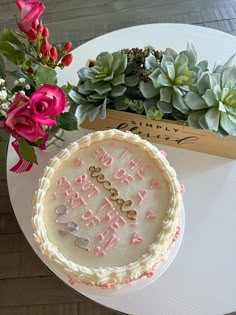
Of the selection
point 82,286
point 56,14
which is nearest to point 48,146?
point 82,286

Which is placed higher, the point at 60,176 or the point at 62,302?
the point at 60,176

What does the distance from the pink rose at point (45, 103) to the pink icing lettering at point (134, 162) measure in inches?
12.9

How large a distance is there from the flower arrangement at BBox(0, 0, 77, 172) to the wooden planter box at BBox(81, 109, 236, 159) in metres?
0.20

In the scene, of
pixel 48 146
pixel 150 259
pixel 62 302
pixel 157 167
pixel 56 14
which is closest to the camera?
pixel 150 259

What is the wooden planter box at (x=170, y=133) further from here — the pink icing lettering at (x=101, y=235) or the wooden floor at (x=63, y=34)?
the wooden floor at (x=63, y=34)

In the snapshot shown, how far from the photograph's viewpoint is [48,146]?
1227 mm

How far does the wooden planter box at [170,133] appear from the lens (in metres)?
1.13

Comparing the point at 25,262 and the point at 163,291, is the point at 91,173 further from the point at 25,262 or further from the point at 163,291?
the point at 25,262

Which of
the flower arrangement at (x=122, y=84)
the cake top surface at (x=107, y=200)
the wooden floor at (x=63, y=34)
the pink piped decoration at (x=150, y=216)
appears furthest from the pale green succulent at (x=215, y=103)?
the wooden floor at (x=63, y=34)

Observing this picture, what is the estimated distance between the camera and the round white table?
3.34 ft

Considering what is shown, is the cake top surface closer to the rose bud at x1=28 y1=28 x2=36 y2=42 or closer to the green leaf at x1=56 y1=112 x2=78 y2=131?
the green leaf at x1=56 y1=112 x2=78 y2=131

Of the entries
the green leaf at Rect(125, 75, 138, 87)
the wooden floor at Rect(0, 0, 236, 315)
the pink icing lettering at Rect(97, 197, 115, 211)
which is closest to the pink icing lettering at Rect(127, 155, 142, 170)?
the pink icing lettering at Rect(97, 197, 115, 211)

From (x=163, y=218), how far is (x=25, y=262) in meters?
0.78

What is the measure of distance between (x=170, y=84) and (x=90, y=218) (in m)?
0.43
